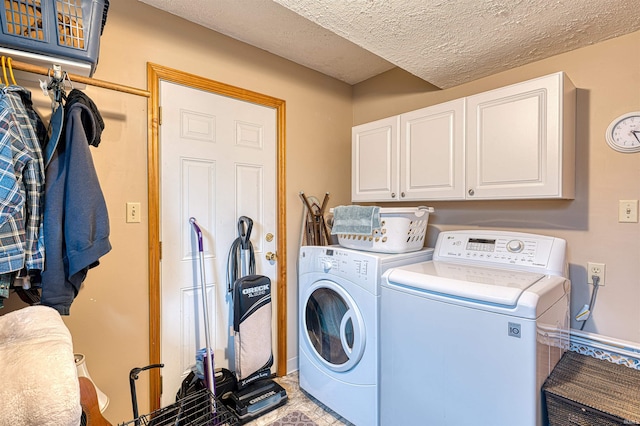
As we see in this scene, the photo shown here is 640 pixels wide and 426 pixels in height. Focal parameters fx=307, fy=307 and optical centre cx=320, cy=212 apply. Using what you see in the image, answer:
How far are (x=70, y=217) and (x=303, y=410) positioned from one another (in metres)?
1.75

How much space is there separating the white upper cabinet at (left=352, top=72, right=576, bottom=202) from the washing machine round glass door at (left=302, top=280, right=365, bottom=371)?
0.82 meters

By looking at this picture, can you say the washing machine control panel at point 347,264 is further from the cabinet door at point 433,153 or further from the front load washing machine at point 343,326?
the cabinet door at point 433,153

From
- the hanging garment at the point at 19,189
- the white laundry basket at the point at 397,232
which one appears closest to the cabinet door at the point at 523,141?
the white laundry basket at the point at 397,232

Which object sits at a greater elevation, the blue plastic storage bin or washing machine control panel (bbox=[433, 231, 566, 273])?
the blue plastic storage bin

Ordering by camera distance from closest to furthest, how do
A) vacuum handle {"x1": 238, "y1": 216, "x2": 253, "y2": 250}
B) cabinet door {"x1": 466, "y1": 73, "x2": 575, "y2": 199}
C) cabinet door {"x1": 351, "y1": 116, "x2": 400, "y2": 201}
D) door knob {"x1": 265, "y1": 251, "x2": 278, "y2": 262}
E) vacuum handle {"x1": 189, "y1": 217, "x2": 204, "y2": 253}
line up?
1. cabinet door {"x1": 466, "y1": 73, "x2": 575, "y2": 199}
2. vacuum handle {"x1": 189, "y1": 217, "x2": 204, "y2": 253}
3. vacuum handle {"x1": 238, "y1": 216, "x2": 253, "y2": 250}
4. cabinet door {"x1": 351, "y1": 116, "x2": 400, "y2": 201}
5. door knob {"x1": 265, "y1": 251, "x2": 278, "y2": 262}

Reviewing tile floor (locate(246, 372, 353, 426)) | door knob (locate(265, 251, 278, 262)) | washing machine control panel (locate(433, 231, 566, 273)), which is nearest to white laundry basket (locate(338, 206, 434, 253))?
washing machine control panel (locate(433, 231, 566, 273))

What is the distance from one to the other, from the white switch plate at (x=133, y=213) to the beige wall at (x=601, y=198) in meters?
2.25

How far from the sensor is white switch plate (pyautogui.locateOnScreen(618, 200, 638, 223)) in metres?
1.54

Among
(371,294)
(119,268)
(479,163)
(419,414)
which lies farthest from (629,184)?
(119,268)

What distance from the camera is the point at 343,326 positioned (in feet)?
6.07

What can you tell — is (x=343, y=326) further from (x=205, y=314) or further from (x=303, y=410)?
(x=205, y=314)

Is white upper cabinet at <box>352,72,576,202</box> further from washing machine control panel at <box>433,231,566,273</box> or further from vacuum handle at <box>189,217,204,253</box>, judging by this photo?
vacuum handle at <box>189,217,204,253</box>

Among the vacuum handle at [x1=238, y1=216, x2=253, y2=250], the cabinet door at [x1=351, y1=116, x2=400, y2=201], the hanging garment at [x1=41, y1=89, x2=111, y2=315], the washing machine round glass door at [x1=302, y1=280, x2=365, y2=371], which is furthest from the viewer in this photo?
the cabinet door at [x1=351, y1=116, x2=400, y2=201]

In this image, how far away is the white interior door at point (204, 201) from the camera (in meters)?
1.86
